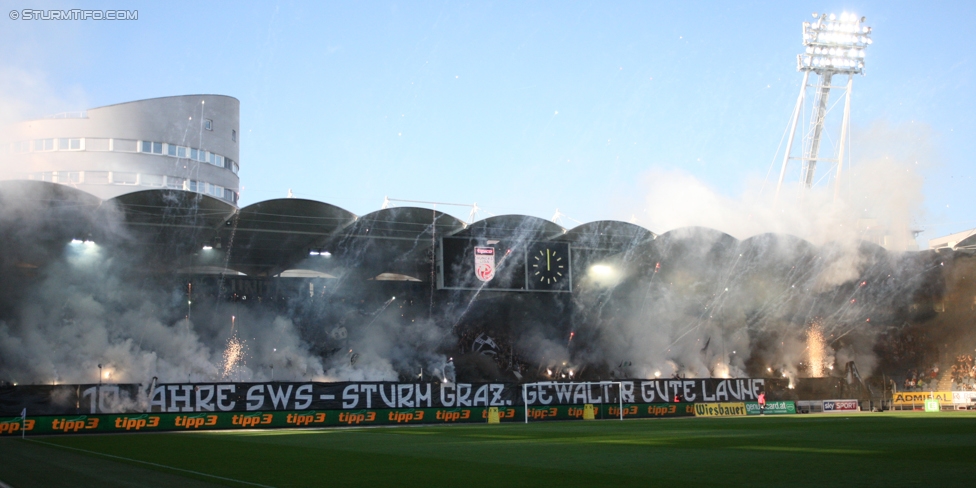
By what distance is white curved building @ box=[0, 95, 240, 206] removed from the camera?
5959 centimetres

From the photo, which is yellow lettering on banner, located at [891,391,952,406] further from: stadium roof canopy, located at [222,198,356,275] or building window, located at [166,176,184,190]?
building window, located at [166,176,184,190]

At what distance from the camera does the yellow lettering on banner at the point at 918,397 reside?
45144mm

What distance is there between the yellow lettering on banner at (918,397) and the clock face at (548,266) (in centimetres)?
2167

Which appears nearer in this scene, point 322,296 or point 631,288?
point 322,296

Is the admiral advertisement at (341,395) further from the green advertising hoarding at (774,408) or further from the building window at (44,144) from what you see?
the building window at (44,144)

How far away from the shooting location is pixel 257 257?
157ft

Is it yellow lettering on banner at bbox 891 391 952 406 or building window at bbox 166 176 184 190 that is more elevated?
building window at bbox 166 176 184 190

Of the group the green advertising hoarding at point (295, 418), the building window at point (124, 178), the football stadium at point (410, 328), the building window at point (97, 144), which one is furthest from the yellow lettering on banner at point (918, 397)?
the building window at point (97, 144)

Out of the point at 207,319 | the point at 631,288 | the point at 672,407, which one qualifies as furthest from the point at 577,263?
the point at 207,319

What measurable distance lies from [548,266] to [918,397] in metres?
23.5

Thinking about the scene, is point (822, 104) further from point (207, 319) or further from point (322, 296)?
point (207, 319)

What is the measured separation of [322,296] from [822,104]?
35.6 meters

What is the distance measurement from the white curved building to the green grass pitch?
41.3 metres

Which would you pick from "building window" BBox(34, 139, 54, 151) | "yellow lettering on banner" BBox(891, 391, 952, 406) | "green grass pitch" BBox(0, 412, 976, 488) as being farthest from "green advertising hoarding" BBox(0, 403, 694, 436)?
"building window" BBox(34, 139, 54, 151)
